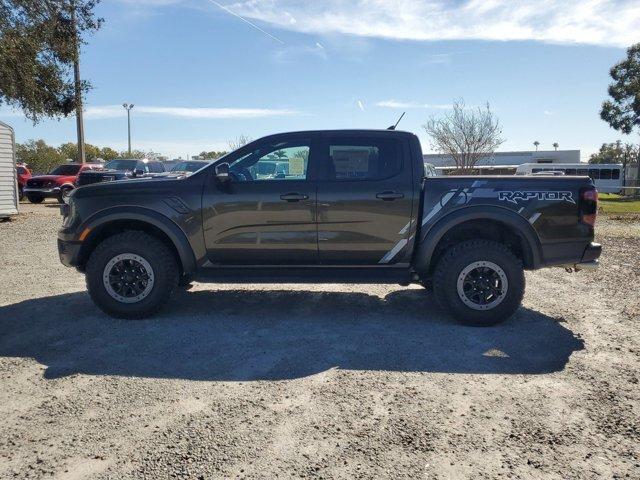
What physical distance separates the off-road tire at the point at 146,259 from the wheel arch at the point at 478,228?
259 centimetres

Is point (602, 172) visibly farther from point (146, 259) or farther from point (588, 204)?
point (146, 259)

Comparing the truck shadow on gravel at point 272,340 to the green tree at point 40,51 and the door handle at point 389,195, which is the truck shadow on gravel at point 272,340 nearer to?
the door handle at point 389,195

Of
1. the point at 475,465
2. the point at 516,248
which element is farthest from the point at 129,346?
the point at 516,248

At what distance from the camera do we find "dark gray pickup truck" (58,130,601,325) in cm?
532

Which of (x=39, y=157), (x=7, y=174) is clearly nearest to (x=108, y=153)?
(x=39, y=157)

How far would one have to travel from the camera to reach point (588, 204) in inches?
208

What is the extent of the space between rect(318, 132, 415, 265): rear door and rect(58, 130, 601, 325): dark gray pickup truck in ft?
0.03

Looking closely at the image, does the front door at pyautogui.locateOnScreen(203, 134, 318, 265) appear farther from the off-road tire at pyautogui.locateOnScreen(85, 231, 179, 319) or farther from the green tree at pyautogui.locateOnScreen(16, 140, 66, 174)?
the green tree at pyautogui.locateOnScreen(16, 140, 66, 174)

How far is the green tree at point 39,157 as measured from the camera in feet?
168

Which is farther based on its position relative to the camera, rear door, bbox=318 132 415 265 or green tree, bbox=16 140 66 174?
green tree, bbox=16 140 66 174

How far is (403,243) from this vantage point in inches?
214

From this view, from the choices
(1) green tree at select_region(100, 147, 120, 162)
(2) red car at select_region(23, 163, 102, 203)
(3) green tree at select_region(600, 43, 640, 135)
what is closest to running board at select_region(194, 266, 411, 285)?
(2) red car at select_region(23, 163, 102, 203)

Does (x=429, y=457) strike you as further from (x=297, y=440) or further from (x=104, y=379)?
(x=104, y=379)

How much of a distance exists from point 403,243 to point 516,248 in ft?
4.27
